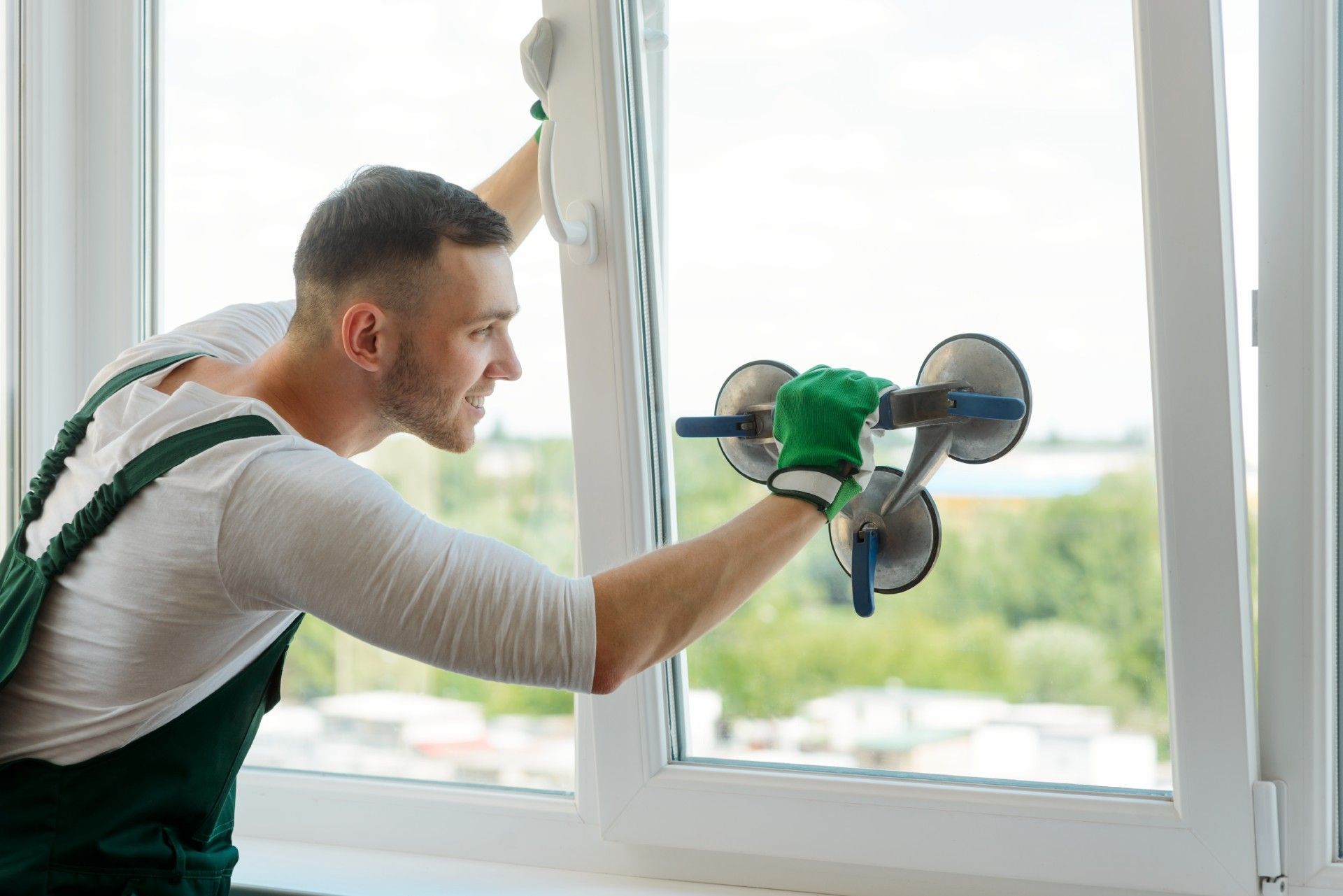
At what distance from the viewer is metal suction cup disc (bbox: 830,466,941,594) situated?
1228mm

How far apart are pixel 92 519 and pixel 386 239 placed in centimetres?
40

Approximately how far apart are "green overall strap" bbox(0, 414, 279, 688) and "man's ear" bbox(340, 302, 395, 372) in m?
0.16

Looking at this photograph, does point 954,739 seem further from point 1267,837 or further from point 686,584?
point 686,584

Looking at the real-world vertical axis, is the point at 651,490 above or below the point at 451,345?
below

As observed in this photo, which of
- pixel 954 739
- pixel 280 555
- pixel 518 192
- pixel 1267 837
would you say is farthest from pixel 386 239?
pixel 1267 837

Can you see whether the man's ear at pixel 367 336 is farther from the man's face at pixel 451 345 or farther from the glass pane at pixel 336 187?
the glass pane at pixel 336 187

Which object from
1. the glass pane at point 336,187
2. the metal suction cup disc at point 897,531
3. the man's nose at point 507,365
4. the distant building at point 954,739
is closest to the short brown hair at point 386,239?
the man's nose at point 507,365

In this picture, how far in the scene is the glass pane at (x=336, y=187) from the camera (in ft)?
4.99

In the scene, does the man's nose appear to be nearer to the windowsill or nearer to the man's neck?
the man's neck

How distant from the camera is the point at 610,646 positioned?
105 centimetres

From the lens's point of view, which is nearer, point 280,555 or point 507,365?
point 280,555

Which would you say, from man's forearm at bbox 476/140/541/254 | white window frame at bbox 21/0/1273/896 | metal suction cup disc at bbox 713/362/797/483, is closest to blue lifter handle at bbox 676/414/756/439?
metal suction cup disc at bbox 713/362/797/483

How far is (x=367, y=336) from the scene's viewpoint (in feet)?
4.00

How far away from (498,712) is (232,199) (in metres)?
0.86
